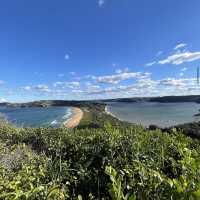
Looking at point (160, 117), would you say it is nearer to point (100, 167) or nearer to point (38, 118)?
point (38, 118)

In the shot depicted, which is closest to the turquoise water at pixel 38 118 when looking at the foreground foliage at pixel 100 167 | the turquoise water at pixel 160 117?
the foreground foliage at pixel 100 167

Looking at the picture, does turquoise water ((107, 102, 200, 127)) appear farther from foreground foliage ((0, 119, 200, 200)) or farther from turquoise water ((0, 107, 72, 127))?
foreground foliage ((0, 119, 200, 200))

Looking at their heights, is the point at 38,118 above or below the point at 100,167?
below

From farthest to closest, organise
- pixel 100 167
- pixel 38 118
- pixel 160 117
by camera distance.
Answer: pixel 160 117 → pixel 38 118 → pixel 100 167

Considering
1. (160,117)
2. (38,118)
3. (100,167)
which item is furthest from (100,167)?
(160,117)

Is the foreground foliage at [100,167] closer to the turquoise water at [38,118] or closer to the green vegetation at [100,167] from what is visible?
the green vegetation at [100,167]

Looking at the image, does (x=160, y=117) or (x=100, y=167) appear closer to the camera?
(x=100, y=167)

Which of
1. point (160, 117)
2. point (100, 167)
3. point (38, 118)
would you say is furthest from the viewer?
point (160, 117)

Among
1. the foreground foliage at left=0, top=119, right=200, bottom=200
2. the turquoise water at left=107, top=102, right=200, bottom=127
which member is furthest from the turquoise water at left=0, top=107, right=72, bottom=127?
the turquoise water at left=107, top=102, right=200, bottom=127

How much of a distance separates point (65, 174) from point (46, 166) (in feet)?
1.03

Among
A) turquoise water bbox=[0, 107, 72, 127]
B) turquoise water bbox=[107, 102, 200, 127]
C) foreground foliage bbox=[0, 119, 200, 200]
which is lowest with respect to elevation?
turquoise water bbox=[107, 102, 200, 127]

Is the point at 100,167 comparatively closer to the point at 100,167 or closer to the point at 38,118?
the point at 100,167

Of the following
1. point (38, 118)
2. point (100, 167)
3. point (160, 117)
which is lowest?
point (160, 117)

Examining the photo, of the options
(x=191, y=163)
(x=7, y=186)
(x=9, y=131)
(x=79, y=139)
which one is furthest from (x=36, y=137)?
(x=191, y=163)
